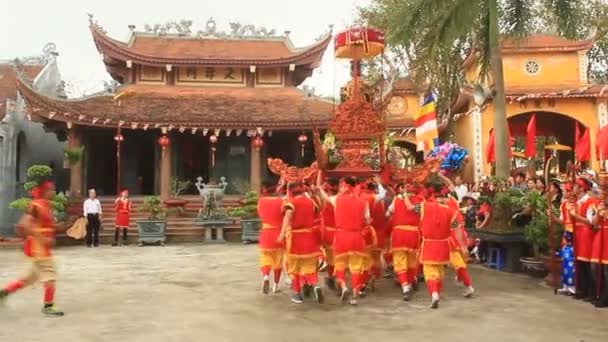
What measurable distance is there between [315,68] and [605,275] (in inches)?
681

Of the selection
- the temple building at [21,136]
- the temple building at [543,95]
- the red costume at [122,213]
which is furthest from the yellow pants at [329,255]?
the temple building at [543,95]

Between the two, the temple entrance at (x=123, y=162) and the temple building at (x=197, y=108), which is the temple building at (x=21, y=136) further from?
the temple entrance at (x=123, y=162)

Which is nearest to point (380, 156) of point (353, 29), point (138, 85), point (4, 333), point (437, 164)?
point (437, 164)

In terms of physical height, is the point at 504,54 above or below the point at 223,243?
above

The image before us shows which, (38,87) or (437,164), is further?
(38,87)

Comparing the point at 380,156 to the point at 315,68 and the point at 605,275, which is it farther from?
the point at 315,68

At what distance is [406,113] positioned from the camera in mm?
23594

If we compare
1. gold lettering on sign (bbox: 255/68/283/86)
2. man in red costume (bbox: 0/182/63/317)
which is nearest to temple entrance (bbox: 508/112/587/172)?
gold lettering on sign (bbox: 255/68/283/86)

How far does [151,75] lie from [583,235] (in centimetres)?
1775

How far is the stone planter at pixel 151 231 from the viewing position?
15.9 m

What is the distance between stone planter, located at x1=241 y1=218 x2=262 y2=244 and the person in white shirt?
3931 millimetres

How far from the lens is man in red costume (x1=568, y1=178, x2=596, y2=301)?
7055 mm

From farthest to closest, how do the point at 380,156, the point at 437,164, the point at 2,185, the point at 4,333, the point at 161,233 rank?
the point at 2,185, the point at 161,233, the point at 380,156, the point at 437,164, the point at 4,333

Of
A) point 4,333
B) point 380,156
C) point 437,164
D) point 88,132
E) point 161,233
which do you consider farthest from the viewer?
point 88,132
